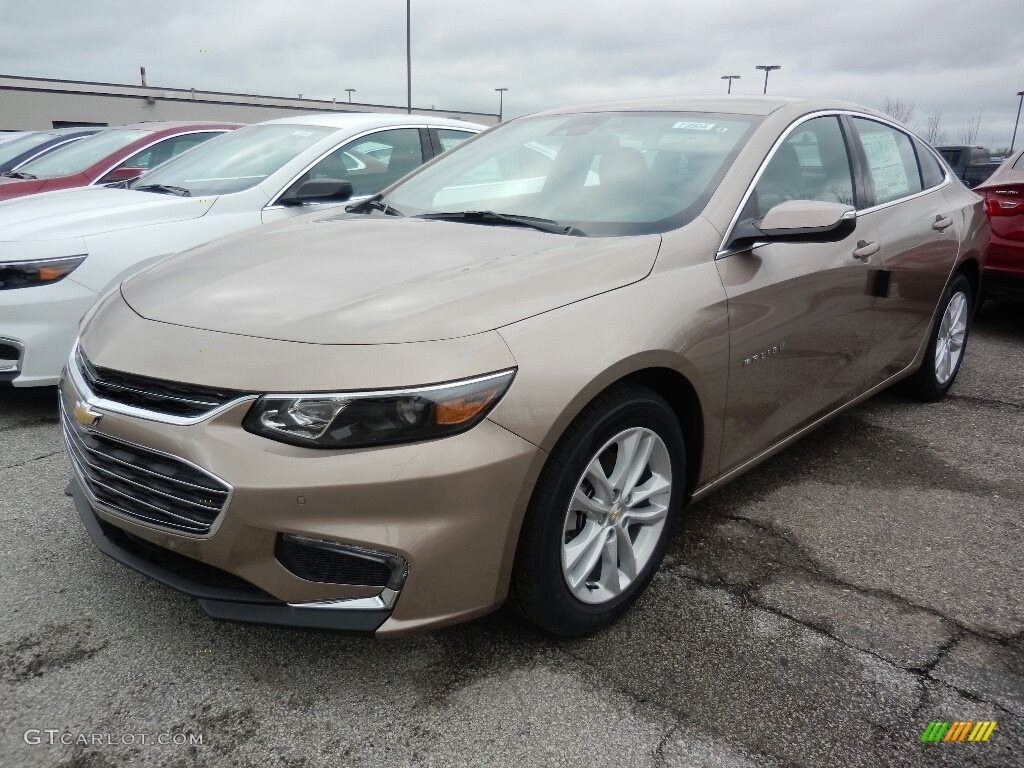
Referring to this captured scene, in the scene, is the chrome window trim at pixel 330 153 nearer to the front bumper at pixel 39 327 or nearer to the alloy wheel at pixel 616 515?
the front bumper at pixel 39 327

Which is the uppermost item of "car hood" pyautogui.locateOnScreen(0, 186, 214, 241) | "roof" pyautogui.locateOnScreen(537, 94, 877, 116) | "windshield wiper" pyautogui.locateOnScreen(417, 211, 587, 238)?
"roof" pyautogui.locateOnScreen(537, 94, 877, 116)

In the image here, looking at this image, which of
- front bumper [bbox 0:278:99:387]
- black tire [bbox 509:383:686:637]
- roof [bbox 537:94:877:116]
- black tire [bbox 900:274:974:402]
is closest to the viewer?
black tire [bbox 509:383:686:637]

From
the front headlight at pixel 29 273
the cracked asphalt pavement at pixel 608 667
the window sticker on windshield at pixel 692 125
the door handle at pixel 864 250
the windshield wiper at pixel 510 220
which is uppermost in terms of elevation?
the window sticker on windshield at pixel 692 125

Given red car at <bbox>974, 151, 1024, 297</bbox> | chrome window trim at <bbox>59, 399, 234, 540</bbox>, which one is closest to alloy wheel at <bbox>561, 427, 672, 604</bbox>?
chrome window trim at <bbox>59, 399, 234, 540</bbox>

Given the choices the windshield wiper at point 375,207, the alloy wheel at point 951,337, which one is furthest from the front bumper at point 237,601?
the alloy wheel at point 951,337

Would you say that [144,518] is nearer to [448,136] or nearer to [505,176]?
[505,176]

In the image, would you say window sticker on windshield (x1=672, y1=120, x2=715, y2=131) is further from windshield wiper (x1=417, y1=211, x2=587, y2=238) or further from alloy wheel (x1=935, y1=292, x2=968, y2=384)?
alloy wheel (x1=935, y1=292, x2=968, y2=384)

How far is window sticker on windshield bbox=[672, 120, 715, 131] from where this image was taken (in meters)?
3.08

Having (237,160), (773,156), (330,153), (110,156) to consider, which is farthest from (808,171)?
(110,156)

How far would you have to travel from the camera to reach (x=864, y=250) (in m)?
3.33

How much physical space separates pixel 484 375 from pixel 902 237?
2.55m

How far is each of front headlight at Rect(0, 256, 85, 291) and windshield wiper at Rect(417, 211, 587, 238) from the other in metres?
2.04

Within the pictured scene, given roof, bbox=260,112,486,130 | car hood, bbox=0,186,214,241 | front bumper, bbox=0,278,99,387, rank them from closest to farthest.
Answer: front bumper, bbox=0,278,99,387 < car hood, bbox=0,186,214,241 < roof, bbox=260,112,486,130

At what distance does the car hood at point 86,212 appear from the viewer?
411cm
